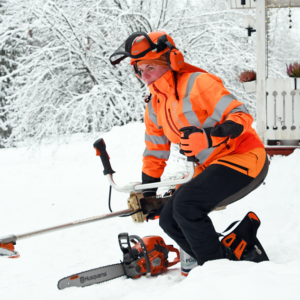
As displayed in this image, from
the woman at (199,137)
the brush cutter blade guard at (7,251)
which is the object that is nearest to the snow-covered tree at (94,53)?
the woman at (199,137)

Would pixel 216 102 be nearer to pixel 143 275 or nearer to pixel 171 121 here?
pixel 171 121

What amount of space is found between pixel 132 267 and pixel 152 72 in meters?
1.49

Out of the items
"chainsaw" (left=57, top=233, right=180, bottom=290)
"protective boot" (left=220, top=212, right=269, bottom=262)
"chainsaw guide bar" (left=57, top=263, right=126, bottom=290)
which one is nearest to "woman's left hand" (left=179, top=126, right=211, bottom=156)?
"protective boot" (left=220, top=212, right=269, bottom=262)

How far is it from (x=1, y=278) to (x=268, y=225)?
9.02 feet

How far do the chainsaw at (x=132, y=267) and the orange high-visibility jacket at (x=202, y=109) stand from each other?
0.83 m

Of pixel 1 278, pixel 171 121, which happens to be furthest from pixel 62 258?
pixel 171 121

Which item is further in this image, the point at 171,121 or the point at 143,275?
the point at 143,275

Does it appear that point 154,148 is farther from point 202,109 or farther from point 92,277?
point 92,277

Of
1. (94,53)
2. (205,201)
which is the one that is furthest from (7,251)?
(94,53)

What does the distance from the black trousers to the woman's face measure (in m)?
0.74

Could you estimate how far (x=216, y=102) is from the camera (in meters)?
2.26

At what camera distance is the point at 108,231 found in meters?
4.57

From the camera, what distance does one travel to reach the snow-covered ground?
5.97 ft

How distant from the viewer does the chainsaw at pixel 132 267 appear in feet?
8.77
